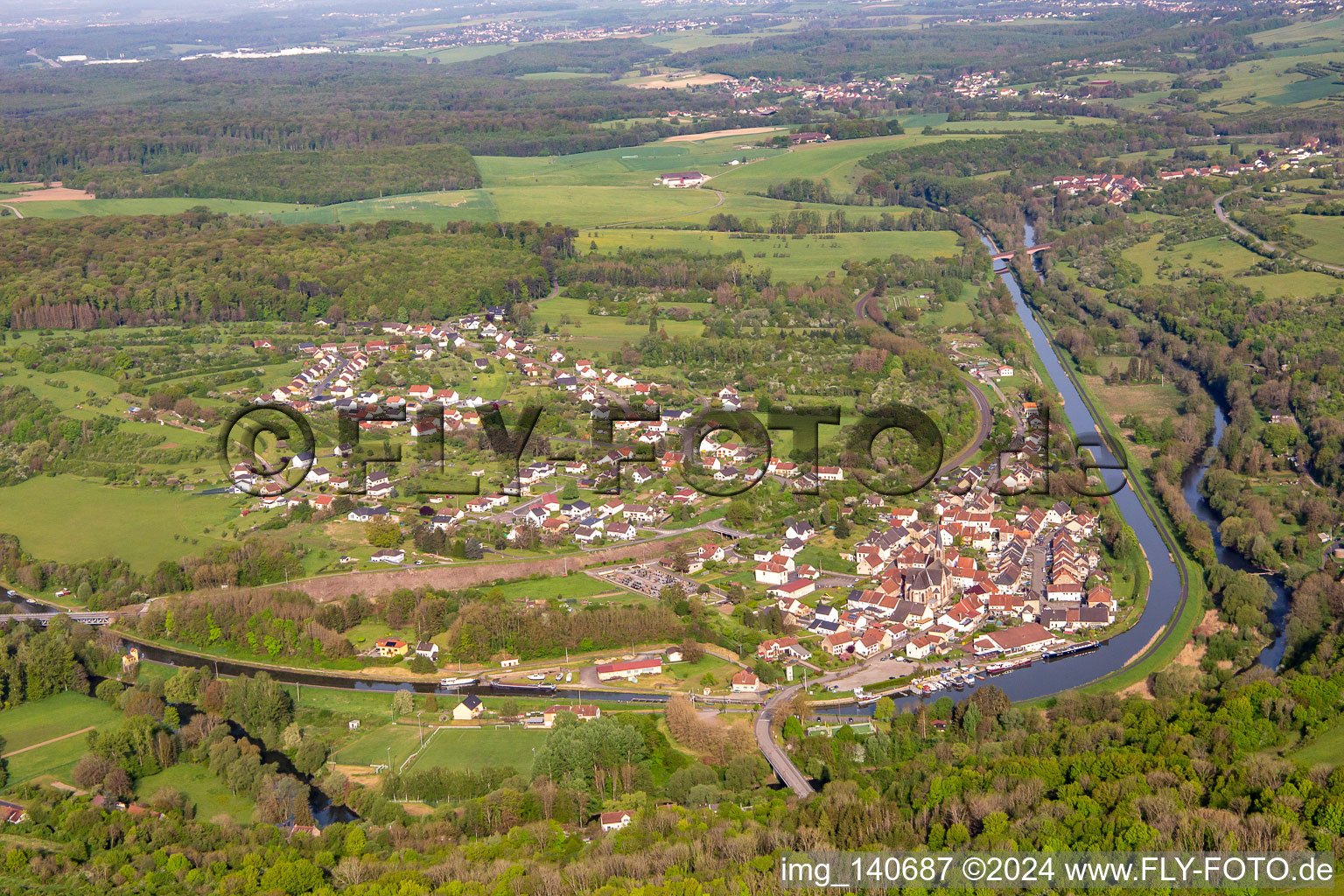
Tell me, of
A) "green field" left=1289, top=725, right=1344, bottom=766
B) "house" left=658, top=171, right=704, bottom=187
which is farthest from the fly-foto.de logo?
"house" left=658, top=171, right=704, bottom=187

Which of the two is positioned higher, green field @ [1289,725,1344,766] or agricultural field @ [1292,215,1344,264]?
agricultural field @ [1292,215,1344,264]

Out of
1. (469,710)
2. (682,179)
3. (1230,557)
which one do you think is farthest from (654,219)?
(469,710)

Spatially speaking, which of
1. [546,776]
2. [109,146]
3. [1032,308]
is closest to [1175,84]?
[1032,308]

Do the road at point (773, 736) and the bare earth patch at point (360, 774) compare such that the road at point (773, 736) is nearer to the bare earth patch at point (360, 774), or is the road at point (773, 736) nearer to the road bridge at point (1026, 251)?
the bare earth patch at point (360, 774)

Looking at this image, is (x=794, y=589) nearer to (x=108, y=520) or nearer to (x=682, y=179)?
(x=108, y=520)

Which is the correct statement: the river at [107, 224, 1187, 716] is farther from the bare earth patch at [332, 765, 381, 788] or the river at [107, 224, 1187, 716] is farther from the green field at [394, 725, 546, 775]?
the bare earth patch at [332, 765, 381, 788]

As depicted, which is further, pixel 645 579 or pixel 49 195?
pixel 49 195
